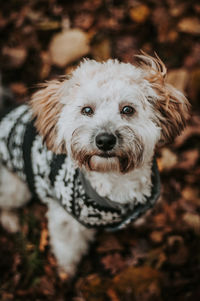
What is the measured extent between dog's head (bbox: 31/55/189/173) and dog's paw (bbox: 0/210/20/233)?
145 cm

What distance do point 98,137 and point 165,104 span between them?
616mm

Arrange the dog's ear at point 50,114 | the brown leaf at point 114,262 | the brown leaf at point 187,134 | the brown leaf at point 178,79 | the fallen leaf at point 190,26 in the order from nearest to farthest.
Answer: the dog's ear at point 50,114
the brown leaf at point 114,262
the brown leaf at point 187,134
the brown leaf at point 178,79
the fallen leaf at point 190,26

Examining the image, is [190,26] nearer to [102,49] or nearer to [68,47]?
[102,49]

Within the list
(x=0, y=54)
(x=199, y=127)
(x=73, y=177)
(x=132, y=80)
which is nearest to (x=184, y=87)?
(x=199, y=127)

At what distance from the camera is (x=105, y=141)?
187cm

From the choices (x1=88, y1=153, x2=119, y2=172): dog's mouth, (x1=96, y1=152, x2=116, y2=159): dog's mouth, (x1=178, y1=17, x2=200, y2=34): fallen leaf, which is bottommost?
(x1=88, y1=153, x2=119, y2=172): dog's mouth

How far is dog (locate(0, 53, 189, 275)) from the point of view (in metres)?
1.99

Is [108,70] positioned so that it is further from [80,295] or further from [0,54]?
[0,54]

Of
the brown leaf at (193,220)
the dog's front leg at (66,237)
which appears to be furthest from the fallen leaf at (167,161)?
the dog's front leg at (66,237)

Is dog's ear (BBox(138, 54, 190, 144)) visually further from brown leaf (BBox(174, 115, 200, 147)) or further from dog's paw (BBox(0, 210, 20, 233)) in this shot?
dog's paw (BBox(0, 210, 20, 233))

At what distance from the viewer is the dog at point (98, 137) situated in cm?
199

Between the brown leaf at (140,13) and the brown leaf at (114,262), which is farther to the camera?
the brown leaf at (140,13)

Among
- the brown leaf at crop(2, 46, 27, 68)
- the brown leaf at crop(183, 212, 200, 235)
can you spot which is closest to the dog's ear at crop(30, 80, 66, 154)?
the brown leaf at crop(183, 212, 200, 235)

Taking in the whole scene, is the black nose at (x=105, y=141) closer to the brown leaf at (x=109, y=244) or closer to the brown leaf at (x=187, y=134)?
the brown leaf at (x=109, y=244)
